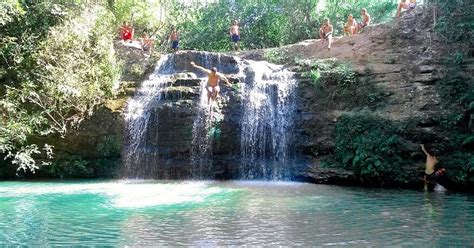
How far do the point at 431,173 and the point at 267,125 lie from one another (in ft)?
16.2

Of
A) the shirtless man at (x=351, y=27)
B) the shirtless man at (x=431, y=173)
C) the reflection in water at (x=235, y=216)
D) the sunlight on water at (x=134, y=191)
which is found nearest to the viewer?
the reflection in water at (x=235, y=216)

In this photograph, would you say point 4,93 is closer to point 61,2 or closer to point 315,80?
point 61,2

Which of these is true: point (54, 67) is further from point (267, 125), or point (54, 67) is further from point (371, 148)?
point (371, 148)

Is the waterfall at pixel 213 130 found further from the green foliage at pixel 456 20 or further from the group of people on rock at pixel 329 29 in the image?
the green foliage at pixel 456 20

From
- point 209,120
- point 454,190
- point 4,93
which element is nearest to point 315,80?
point 209,120

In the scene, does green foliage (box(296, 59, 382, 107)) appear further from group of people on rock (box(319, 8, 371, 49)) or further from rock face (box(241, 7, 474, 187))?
group of people on rock (box(319, 8, 371, 49))

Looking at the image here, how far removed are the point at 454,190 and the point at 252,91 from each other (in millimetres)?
6468

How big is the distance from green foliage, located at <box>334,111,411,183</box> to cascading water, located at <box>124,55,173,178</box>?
18.7 ft

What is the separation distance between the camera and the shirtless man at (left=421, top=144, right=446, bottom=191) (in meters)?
10.9

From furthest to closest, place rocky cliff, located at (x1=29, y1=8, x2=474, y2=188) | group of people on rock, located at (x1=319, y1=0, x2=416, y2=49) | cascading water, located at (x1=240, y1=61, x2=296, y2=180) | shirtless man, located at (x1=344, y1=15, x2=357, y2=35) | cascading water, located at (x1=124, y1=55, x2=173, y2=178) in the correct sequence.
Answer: shirtless man, located at (x1=344, y1=15, x2=357, y2=35)
group of people on rock, located at (x1=319, y1=0, x2=416, y2=49)
cascading water, located at (x1=124, y1=55, x2=173, y2=178)
cascading water, located at (x1=240, y1=61, x2=296, y2=180)
rocky cliff, located at (x1=29, y1=8, x2=474, y2=188)

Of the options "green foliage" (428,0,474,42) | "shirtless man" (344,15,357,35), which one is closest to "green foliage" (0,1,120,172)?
"shirtless man" (344,15,357,35)

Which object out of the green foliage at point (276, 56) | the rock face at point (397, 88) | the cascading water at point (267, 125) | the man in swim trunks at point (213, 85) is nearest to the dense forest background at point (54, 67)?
the rock face at point (397, 88)

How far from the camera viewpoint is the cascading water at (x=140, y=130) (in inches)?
555

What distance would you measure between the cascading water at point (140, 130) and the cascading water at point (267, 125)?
2854 mm
